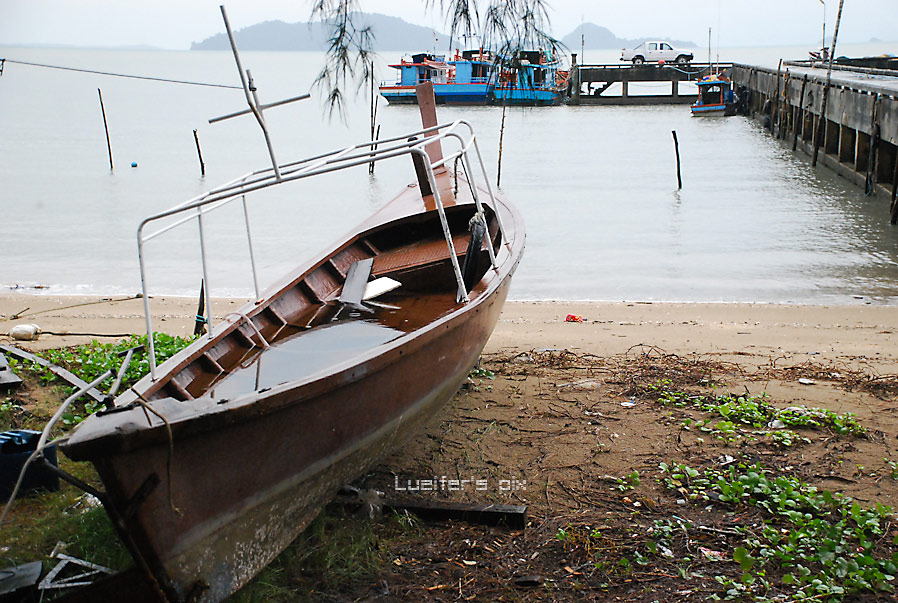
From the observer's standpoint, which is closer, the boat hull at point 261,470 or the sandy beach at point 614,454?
the boat hull at point 261,470

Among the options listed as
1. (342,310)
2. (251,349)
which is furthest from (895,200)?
(251,349)

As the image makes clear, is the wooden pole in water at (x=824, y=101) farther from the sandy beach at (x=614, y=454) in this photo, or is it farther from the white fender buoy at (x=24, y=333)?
the white fender buoy at (x=24, y=333)

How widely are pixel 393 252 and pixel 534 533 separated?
376 centimetres

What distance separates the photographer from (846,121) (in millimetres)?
22109

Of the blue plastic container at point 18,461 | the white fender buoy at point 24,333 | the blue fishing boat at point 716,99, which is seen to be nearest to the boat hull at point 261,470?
the blue plastic container at point 18,461

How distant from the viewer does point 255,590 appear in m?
4.02

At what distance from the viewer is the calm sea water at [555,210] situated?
14234 millimetres

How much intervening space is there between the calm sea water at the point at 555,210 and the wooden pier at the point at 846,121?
0.70 m

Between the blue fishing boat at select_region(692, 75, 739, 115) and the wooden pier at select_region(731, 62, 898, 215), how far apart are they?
21.8 ft

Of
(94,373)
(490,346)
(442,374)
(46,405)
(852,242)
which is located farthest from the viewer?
(852,242)

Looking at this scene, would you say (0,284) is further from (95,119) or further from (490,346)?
(95,119)

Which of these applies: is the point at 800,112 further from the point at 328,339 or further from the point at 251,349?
the point at 251,349

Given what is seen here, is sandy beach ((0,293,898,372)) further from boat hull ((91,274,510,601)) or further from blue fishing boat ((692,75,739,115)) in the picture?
blue fishing boat ((692,75,739,115))

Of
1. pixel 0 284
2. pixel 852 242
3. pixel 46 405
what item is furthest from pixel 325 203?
pixel 46 405
